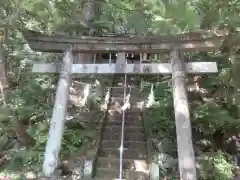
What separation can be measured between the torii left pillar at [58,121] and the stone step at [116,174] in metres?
1.28

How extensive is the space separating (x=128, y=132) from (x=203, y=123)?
92.3 inches

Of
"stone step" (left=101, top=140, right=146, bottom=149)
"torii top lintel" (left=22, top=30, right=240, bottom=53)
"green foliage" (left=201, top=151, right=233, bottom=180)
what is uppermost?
"torii top lintel" (left=22, top=30, right=240, bottom=53)

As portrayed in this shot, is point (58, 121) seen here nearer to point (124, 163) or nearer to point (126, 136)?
point (124, 163)

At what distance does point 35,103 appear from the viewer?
11266 millimetres

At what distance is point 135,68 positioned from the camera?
300 inches

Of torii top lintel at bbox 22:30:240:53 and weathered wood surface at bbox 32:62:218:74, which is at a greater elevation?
torii top lintel at bbox 22:30:240:53

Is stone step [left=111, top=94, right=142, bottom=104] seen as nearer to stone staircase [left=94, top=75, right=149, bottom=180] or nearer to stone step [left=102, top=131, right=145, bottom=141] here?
stone staircase [left=94, top=75, right=149, bottom=180]

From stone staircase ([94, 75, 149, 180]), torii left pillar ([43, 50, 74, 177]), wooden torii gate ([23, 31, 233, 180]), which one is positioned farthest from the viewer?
stone staircase ([94, 75, 149, 180])

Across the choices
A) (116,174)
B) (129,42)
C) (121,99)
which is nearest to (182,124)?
(116,174)

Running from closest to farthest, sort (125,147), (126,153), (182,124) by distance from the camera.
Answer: (182,124) → (126,153) → (125,147)

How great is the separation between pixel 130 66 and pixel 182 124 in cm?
195

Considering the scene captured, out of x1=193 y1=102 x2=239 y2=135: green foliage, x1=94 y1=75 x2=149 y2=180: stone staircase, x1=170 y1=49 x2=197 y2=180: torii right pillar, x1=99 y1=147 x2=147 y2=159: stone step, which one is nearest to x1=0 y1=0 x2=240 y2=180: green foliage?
x1=193 y1=102 x2=239 y2=135: green foliage

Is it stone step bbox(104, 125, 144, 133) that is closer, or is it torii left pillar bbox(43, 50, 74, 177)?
torii left pillar bbox(43, 50, 74, 177)

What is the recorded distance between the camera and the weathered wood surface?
735cm
